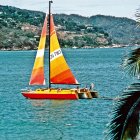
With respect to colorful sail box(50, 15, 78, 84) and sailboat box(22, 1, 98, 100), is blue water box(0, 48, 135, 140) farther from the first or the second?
colorful sail box(50, 15, 78, 84)

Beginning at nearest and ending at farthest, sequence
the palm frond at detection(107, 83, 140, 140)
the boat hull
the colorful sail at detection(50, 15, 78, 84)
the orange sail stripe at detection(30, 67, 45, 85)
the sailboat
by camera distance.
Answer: the palm frond at detection(107, 83, 140, 140) → the boat hull → the sailboat → the colorful sail at detection(50, 15, 78, 84) → the orange sail stripe at detection(30, 67, 45, 85)

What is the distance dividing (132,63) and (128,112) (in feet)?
2.55

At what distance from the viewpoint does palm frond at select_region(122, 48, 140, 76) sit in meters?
8.83

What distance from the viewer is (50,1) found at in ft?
232

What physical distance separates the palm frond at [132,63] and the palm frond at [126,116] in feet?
0.77

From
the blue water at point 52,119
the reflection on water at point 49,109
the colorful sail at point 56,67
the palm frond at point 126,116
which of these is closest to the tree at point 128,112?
the palm frond at point 126,116

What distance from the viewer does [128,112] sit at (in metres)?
8.62

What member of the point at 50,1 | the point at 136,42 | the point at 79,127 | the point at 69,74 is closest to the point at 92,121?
the point at 79,127

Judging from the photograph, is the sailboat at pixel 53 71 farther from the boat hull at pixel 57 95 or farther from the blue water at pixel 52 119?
the blue water at pixel 52 119

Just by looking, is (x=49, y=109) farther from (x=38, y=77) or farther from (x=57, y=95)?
(x=38, y=77)

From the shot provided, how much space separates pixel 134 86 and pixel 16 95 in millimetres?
70838

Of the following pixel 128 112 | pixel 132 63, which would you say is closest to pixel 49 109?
pixel 132 63

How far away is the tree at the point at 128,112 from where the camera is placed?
855cm

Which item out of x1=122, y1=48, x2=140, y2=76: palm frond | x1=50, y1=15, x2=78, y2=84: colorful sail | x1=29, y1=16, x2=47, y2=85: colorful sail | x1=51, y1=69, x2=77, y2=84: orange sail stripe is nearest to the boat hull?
x1=51, y1=69, x2=77, y2=84: orange sail stripe
